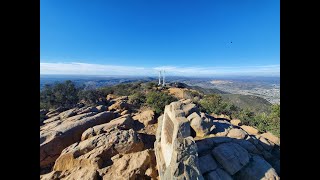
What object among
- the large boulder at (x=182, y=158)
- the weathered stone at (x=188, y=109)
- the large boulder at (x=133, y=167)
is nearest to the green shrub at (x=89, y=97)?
the weathered stone at (x=188, y=109)

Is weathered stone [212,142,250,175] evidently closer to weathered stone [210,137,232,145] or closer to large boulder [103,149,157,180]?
weathered stone [210,137,232,145]

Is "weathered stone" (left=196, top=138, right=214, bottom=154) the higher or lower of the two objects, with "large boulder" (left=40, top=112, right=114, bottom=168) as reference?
higher

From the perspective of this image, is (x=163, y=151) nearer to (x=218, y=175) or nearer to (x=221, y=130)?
(x=218, y=175)

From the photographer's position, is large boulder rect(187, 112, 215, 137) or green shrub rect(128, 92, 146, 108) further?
green shrub rect(128, 92, 146, 108)

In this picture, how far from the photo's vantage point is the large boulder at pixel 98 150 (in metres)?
7.18

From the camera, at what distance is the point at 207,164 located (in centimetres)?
566

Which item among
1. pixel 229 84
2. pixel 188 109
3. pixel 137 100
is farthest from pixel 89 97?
pixel 229 84

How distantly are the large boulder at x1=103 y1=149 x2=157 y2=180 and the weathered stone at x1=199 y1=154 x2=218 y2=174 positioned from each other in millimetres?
1851

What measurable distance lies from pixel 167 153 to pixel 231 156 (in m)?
2.00

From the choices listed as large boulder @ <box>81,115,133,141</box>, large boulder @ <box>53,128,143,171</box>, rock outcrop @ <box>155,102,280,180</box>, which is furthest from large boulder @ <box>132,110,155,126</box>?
rock outcrop @ <box>155,102,280,180</box>

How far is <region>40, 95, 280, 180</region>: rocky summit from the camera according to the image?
17.4 ft

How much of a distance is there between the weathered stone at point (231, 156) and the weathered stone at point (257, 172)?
0.17 meters

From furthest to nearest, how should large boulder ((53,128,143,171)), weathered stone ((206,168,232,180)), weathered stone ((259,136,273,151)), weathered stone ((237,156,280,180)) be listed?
weathered stone ((259,136,273,151))
large boulder ((53,128,143,171))
weathered stone ((237,156,280,180))
weathered stone ((206,168,232,180))

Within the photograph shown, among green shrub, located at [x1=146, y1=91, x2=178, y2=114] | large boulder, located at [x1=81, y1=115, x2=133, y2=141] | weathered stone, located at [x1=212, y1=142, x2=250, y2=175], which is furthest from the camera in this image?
green shrub, located at [x1=146, y1=91, x2=178, y2=114]
